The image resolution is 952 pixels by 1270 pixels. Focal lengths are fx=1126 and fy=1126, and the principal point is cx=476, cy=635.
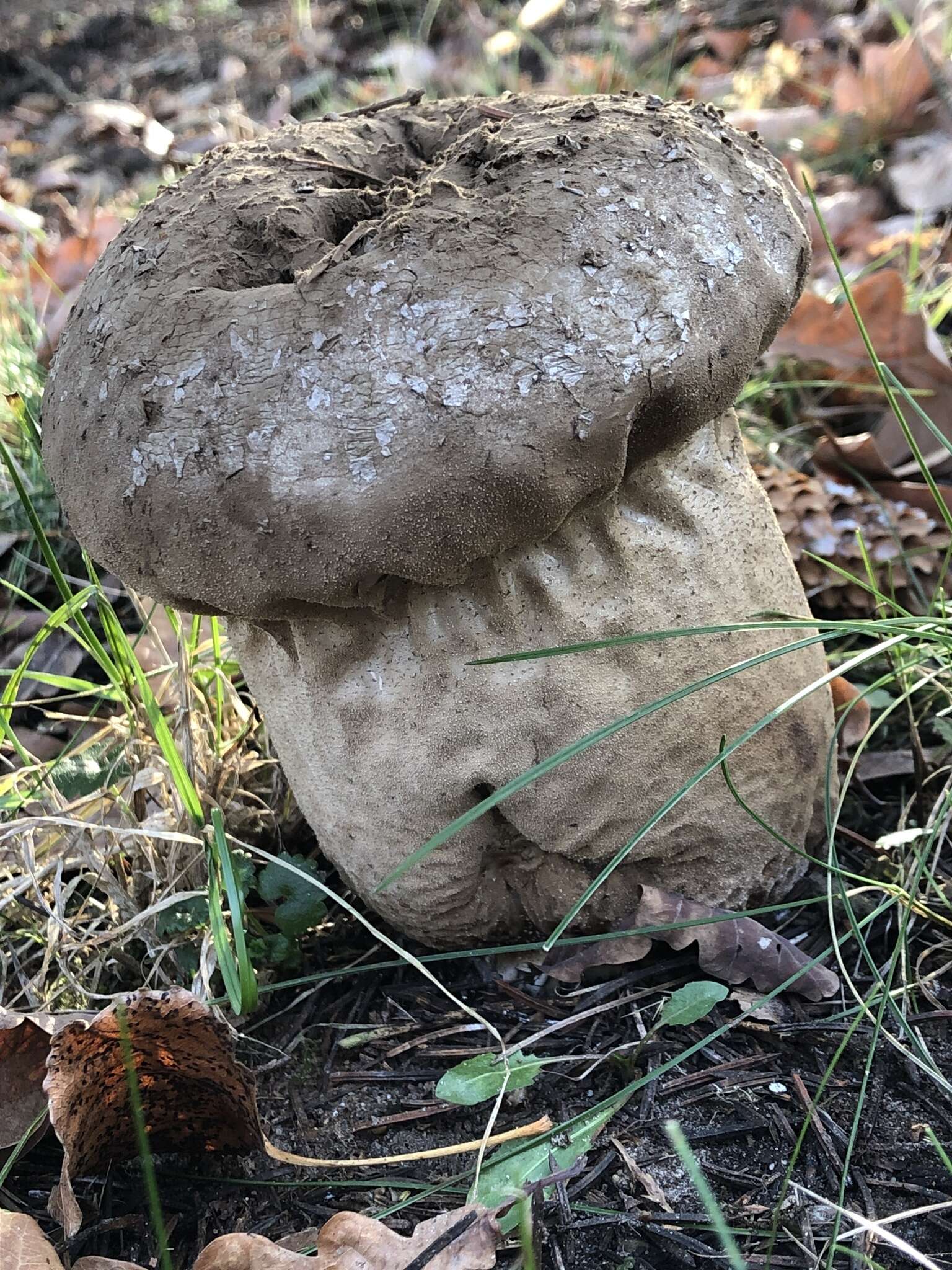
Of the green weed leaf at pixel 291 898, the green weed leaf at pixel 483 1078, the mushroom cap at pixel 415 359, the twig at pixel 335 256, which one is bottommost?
the green weed leaf at pixel 483 1078

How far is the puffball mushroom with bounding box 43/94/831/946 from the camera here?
1144 millimetres

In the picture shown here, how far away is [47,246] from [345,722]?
2.80 metres

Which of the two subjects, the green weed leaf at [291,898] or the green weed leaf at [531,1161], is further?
the green weed leaf at [291,898]

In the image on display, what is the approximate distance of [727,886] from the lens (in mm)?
1521

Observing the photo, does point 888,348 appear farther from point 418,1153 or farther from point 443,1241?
point 443,1241

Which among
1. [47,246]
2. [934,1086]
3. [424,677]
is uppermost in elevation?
[47,246]

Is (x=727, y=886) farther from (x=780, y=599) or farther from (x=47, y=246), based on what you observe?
(x=47, y=246)

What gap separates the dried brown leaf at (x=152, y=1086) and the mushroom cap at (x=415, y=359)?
18.9 inches

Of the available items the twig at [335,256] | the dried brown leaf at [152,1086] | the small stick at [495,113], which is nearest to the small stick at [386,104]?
the small stick at [495,113]

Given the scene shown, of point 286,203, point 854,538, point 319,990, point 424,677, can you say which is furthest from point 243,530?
point 854,538

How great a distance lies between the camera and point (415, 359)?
114 centimetres

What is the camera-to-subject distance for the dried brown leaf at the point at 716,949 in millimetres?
1450

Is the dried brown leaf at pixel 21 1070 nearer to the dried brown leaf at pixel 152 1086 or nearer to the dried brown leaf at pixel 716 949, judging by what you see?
the dried brown leaf at pixel 152 1086

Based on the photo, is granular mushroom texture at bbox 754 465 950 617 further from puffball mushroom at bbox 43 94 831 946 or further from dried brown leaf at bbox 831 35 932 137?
dried brown leaf at bbox 831 35 932 137
